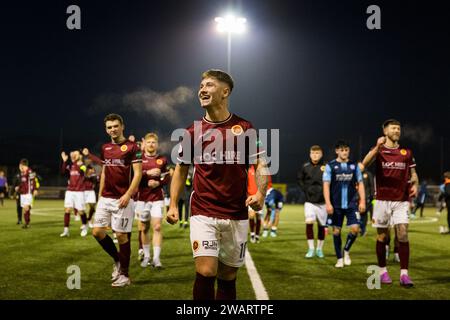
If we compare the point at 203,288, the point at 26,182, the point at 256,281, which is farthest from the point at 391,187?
the point at 26,182

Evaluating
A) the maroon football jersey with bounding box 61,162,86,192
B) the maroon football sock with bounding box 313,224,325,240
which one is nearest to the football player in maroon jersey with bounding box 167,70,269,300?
the maroon football sock with bounding box 313,224,325,240

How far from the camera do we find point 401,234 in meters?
7.18

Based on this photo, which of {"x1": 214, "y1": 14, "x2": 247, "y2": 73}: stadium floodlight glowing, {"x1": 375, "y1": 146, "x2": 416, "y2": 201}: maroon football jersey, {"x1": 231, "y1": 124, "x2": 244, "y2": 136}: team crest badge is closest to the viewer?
{"x1": 231, "y1": 124, "x2": 244, "y2": 136}: team crest badge

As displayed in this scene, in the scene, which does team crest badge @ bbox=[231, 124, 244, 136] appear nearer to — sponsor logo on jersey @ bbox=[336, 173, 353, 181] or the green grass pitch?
the green grass pitch

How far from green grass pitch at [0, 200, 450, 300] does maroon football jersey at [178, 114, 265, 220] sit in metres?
2.18

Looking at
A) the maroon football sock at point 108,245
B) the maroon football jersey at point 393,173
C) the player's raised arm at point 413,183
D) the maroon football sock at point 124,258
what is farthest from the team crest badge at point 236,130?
the player's raised arm at point 413,183

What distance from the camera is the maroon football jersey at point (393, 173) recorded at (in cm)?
730

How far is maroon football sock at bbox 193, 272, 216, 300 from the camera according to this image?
3.87 metres

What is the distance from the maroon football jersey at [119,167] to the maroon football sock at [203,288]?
338cm

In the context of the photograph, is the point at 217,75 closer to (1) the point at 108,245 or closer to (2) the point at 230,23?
(1) the point at 108,245

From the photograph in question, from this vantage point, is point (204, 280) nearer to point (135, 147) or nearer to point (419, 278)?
point (135, 147)

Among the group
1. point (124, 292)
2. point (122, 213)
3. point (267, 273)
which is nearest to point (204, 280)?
point (124, 292)

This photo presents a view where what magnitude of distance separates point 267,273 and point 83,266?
11.1ft

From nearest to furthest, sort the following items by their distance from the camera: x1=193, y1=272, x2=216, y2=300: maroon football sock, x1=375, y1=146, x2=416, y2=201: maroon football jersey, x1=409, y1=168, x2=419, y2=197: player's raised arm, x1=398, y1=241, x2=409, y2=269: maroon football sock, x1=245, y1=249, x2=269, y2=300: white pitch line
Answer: x1=193, y1=272, x2=216, y2=300: maroon football sock, x1=245, y1=249, x2=269, y2=300: white pitch line, x1=398, y1=241, x2=409, y2=269: maroon football sock, x1=375, y1=146, x2=416, y2=201: maroon football jersey, x1=409, y1=168, x2=419, y2=197: player's raised arm
